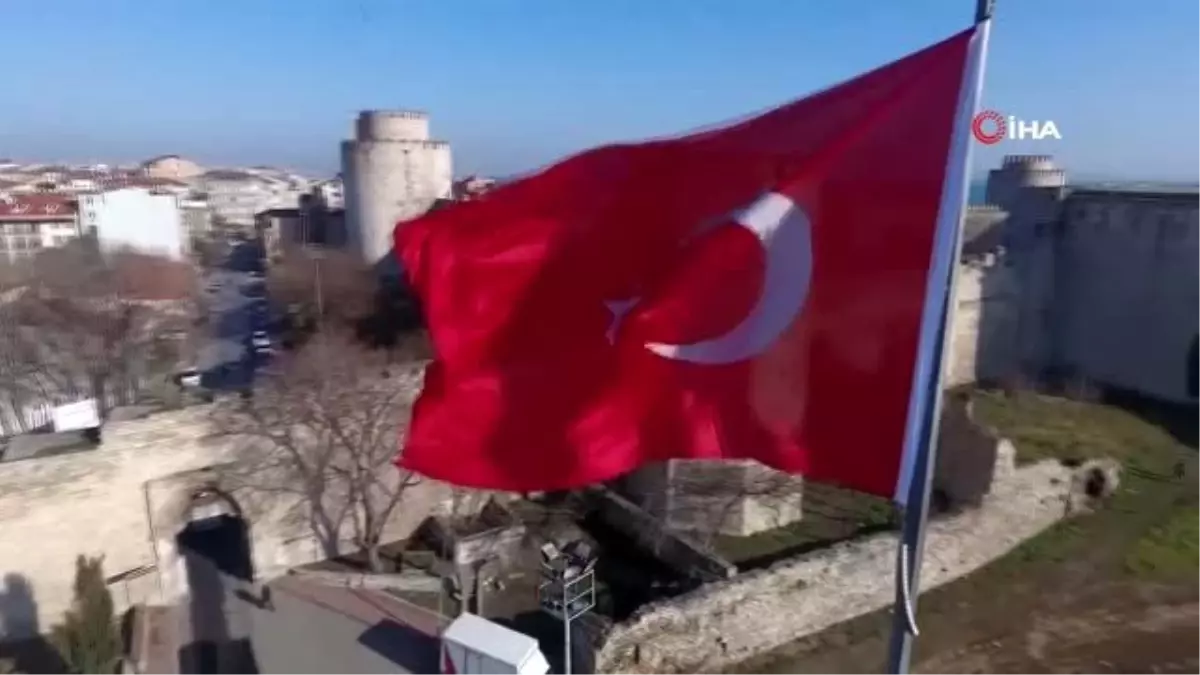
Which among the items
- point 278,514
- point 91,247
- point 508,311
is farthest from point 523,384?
point 91,247

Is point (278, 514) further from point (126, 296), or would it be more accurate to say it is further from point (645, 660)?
point (126, 296)

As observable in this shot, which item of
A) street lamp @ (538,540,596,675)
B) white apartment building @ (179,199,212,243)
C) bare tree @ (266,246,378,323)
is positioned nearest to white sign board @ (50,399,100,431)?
bare tree @ (266,246,378,323)

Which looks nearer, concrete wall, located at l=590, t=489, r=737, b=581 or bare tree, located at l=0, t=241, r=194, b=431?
concrete wall, located at l=590, t=489, r=737, b=581

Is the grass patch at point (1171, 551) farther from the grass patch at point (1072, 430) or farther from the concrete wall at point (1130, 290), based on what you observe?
the concrete wall at point (1130, 290)

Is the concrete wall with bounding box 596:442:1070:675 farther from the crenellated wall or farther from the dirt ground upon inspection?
the crenellated wall

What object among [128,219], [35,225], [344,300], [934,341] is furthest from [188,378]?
[35,225]

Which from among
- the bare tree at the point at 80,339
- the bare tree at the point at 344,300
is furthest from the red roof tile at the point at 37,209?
the bare tree at the point at 344,300
